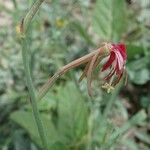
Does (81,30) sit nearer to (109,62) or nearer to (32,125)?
(32,125)

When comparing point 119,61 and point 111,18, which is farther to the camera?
point 111,18

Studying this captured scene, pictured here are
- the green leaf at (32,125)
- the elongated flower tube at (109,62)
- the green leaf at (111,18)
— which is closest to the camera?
the elongated flower tube at (109,62)

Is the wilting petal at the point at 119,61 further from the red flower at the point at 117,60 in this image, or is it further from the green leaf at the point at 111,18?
the green leaf at the point at 111,18

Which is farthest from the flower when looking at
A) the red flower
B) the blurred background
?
the blurred background

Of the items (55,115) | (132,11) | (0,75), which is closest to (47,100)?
(55,115)

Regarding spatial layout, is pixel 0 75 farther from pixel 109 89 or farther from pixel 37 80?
pixel 109 89

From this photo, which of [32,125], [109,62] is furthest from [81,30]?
[109,62]

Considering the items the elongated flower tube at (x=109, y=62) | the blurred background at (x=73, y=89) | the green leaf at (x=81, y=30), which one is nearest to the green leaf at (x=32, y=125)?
the blurred background at (x=73, y=89)
